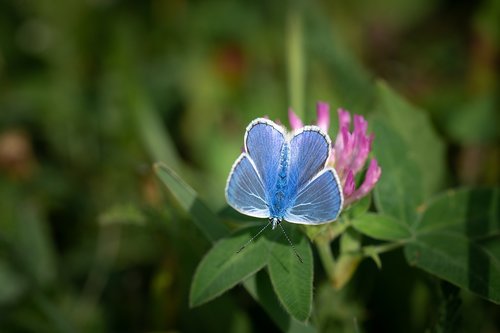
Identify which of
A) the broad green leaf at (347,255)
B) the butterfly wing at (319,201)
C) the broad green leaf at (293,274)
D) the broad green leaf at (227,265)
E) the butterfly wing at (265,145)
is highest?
the butterfly wing at (265,145)

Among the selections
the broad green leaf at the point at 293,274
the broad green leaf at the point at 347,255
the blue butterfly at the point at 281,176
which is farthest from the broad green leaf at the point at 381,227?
the blue butterfly at the point at 281,176

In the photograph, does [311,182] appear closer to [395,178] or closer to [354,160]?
[354,160]

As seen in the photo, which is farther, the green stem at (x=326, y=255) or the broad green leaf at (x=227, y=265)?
the green stem at (x=326, y=255)

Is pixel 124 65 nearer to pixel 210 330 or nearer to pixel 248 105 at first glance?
pixel 248 105

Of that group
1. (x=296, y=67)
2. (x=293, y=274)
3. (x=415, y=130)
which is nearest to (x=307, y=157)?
(x=293, y=274)

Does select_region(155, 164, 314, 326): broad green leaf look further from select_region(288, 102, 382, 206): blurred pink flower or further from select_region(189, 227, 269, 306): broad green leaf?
select_region(288, 102, 382, 206): blurred pink flower

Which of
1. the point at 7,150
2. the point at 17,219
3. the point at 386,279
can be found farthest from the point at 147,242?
the point at 386,279

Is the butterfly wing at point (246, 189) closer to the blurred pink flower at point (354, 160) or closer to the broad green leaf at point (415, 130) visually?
the blurred pink flower at point (354, 160)
